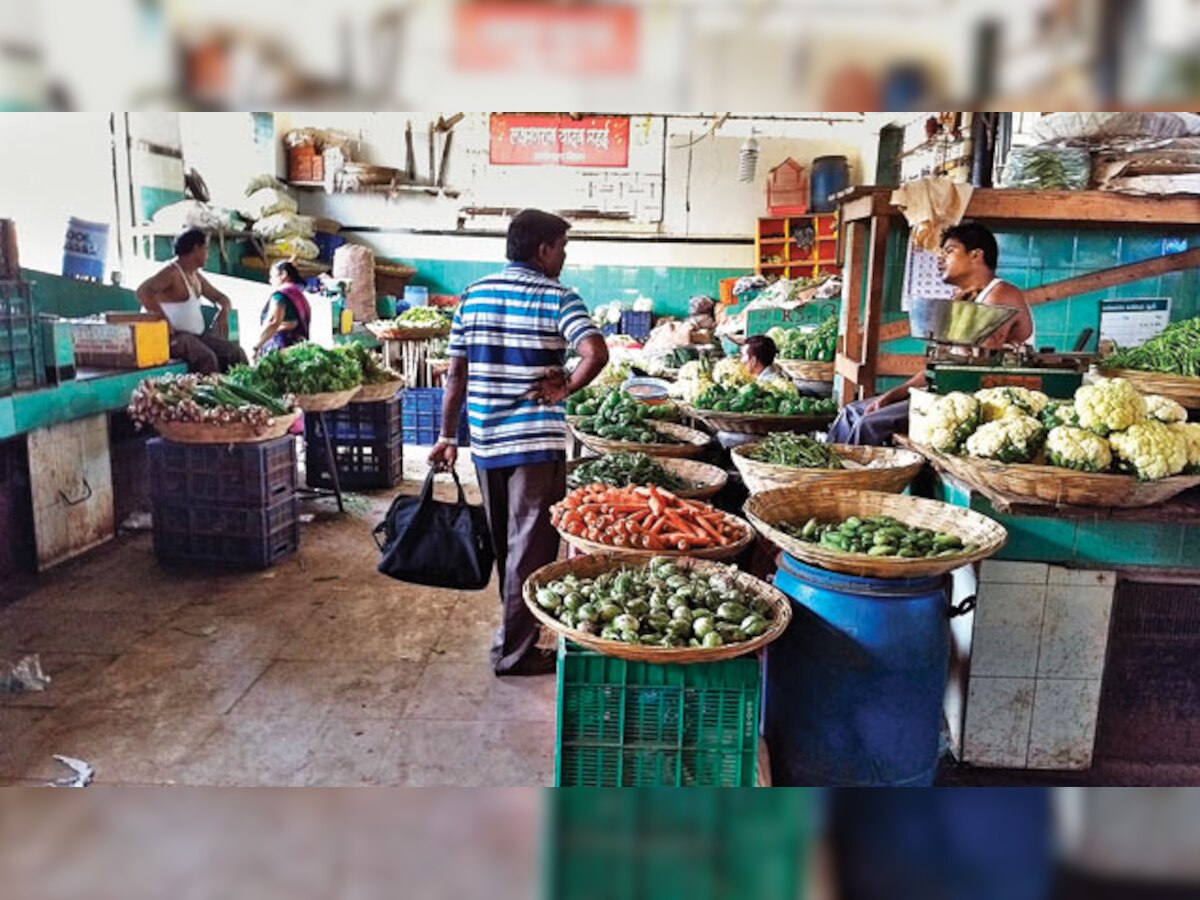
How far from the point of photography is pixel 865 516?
125 inches

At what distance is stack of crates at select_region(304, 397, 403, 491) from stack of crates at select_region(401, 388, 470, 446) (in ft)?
5.27

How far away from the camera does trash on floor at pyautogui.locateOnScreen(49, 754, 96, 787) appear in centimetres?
296

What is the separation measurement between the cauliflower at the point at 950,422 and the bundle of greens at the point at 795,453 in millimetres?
448

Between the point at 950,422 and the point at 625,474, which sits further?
the point at 625,474

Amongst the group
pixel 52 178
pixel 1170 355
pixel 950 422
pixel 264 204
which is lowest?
pixel 950 422

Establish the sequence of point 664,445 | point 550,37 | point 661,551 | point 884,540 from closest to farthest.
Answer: point 550,37, point 884,540, point 661,551, point 664,445

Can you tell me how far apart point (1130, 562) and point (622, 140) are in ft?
35.7

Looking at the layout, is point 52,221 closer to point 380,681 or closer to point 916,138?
point 380,681

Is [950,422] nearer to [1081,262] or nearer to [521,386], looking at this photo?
[521,386]

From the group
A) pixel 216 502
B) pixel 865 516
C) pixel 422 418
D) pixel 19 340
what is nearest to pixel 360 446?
pixel 422 418

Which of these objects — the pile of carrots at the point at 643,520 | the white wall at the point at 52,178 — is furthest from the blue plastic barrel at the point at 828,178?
the pile of carrots at the point at 643,520

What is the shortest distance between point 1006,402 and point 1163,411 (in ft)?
1.49

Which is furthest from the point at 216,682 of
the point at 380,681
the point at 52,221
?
the point at 52,221

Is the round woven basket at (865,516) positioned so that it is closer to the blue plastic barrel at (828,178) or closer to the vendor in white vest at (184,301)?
the vendor in white vest at (184,301)
